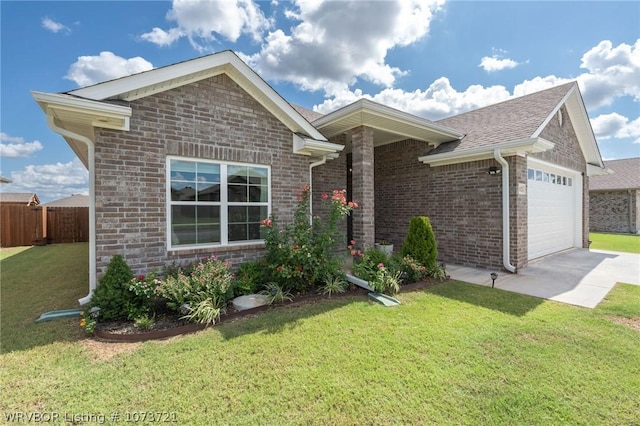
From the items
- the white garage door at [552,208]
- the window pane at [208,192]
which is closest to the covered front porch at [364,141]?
the white garage door at [552,208]

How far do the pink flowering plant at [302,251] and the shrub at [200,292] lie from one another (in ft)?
3.42

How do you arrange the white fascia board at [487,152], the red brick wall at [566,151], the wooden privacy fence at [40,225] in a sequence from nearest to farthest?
the white fascia board at [487,152], the red brick wall at [566,151], the wooden privacy fence at [40,225]

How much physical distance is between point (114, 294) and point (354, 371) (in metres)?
3.96

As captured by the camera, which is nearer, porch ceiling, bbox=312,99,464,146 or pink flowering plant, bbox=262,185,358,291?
pink flowering plant, bbox=262,185,358,291

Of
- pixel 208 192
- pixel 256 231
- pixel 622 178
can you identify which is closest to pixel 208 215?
pixel 208 192

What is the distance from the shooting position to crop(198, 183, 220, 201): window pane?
5.69 meters

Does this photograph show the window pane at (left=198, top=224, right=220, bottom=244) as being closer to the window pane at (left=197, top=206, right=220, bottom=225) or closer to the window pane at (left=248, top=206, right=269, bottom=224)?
the window pane at (left=197, top=206, right=220, bottom=225)

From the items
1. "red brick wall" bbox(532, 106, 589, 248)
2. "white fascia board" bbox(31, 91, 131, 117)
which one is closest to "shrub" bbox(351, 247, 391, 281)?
"white fascia board" bbox(31, 91, 131, 117)

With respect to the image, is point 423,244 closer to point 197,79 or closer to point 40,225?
point 197,79

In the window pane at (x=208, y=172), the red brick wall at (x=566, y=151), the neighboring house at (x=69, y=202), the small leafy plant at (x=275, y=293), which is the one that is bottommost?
the small leafy plant at (x=275, y=293)

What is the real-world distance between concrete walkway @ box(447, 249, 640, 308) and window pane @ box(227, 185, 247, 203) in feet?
19.3

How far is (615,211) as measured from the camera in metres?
19.6

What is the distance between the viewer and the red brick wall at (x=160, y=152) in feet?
15.8

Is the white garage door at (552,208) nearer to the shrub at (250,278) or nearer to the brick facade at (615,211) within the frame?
the shrub at (250,278)
